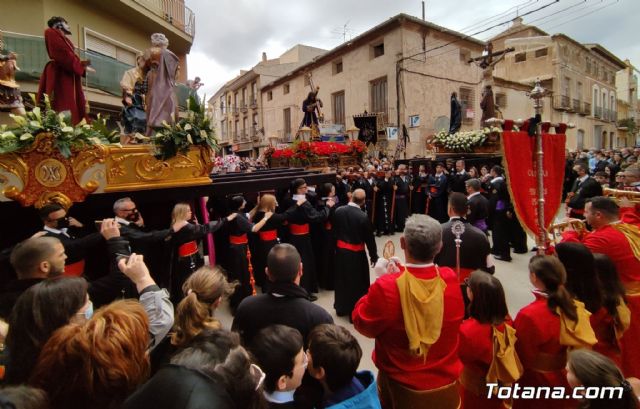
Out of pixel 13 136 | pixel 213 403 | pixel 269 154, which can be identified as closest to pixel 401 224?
pixel 269 154

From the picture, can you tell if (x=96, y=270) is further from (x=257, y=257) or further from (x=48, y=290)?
(x=48, y=290)

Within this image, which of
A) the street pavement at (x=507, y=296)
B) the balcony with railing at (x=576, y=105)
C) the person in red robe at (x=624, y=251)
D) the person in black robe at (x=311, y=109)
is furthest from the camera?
the balcony with railing at (x=576, y=105)

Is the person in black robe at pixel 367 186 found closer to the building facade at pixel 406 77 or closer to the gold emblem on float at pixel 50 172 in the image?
the gold emblem on float at pixel 50 172

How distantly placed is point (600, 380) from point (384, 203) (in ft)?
26.6

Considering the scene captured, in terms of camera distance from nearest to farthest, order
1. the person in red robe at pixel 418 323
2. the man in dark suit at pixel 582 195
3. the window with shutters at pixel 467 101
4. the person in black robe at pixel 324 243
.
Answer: the person in red robe at pixel 418 323 → the person in black robe at pixel 324 243 → the man in dark suit at pixel 582 195 → the window with shutters at pixel 467 101

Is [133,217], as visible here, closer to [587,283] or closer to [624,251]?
[587,283]

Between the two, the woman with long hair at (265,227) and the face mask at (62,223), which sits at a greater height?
the face mask at (62,223)

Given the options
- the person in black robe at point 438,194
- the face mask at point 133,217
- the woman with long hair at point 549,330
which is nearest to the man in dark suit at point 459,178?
the person in black robe at point 438,194

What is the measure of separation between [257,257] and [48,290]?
12.5 feet

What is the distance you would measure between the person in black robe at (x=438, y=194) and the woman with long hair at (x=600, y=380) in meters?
8.21

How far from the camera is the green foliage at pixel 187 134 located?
4398 mm

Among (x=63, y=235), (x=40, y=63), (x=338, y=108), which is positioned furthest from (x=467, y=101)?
(x=63, y=235)

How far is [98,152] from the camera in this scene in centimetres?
402

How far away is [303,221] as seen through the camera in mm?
5156
